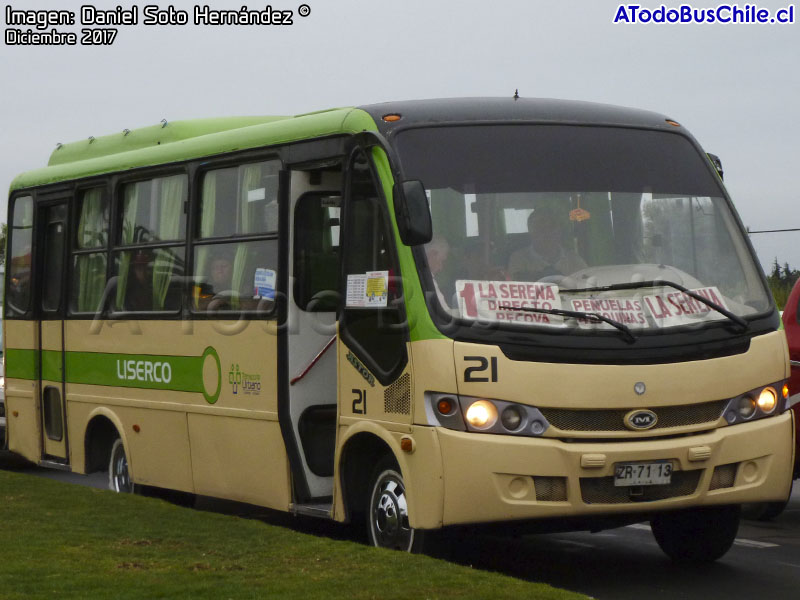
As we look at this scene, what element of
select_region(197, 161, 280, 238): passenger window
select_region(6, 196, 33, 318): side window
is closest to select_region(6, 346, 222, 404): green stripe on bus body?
select_region(6, 196, 33, 318): side window

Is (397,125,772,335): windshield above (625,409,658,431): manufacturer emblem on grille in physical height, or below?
above

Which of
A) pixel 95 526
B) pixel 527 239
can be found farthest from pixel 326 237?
pixel 95 526

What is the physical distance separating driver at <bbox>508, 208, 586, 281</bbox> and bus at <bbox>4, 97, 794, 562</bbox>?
0.5 inches

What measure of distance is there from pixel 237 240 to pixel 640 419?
3676mm

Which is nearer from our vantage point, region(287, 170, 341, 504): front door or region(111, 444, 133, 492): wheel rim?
region(287, 170, 341, 504): front door

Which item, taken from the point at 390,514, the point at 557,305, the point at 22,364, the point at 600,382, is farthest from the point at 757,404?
the point at 22,364

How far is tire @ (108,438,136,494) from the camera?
13697 mm

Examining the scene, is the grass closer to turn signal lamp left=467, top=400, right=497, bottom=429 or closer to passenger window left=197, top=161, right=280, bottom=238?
turn signal lamp left=467, top=400, right=497, bottom=429

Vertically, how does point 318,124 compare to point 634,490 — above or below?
above

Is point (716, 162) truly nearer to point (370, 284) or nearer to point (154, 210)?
point (370, 284)

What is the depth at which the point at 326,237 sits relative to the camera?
10680 millimetres

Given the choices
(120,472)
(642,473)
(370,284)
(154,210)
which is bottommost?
(120,472)

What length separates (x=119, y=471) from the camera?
1388 cm

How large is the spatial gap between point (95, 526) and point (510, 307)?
3.45 metres
